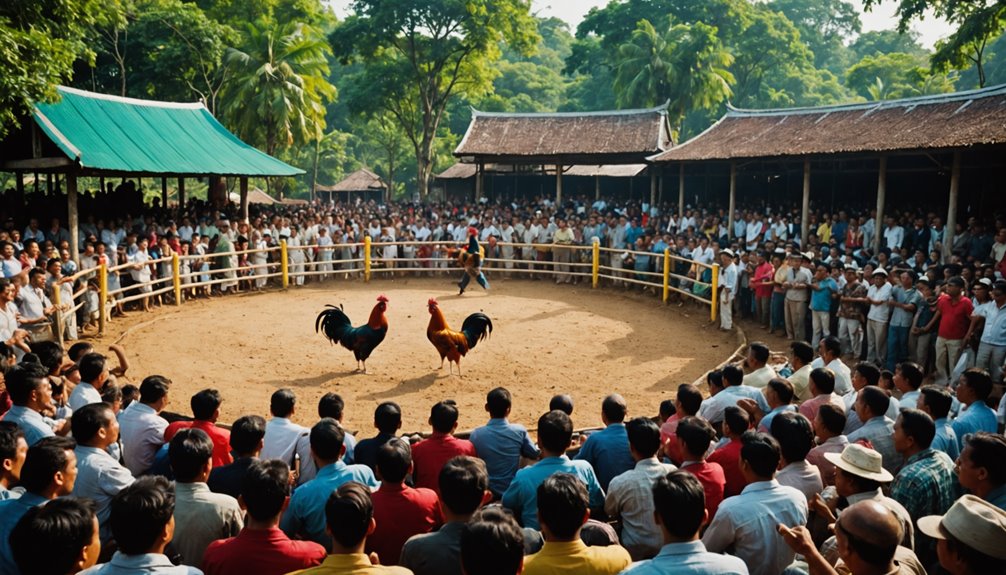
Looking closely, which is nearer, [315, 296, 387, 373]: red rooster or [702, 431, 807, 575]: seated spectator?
[702, 431, 807, 575]: seated spectator

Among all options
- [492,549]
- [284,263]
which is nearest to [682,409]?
[492,549]

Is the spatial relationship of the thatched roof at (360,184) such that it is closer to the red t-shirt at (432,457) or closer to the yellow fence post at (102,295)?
the yellow fence post at (102,295)

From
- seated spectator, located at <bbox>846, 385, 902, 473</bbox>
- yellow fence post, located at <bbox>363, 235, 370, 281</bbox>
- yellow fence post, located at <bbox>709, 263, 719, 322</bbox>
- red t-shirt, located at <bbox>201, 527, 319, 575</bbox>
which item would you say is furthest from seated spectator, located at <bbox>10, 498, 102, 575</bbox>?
yellow fence post, located at <bbox>363, 235, 370, 281</bbox>

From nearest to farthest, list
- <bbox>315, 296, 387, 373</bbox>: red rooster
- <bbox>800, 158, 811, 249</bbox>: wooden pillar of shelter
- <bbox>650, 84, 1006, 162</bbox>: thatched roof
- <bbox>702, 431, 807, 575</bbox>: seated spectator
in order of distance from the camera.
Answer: <bbox>702, 431, 807, 575</bbox>: seated spectator < <bbox>315, 296, 387, 373</bbox>: red rooster < <bbox>650, 84, 1006, 162</bbox>: thatched roof < <bbox>800, 158, 811, 249</bbox>: wooden pillar of shelter

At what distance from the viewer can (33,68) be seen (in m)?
11.4

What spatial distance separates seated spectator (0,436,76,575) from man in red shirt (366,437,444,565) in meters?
1.58

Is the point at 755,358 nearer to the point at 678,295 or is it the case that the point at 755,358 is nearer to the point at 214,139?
the point at 678,295

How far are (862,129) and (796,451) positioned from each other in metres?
15.0

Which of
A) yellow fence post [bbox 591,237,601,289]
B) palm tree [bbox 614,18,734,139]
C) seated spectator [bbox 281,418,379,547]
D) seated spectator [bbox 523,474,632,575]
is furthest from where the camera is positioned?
palm tree [bbox 614,18,734,139]

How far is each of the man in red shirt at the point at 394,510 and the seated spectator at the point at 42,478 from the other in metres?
1.58

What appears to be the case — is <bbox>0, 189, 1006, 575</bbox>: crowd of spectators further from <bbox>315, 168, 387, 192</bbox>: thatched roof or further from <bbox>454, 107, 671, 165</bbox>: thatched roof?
<bbox>315, 168, 387, 192</bbox>: thatched roof

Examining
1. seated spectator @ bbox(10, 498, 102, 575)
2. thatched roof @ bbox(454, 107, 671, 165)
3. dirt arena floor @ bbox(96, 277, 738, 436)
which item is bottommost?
dirt arena floor @ bbox(96, 277, 738, 436)

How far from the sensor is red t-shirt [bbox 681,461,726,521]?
4391mm

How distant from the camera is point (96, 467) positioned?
429cm
